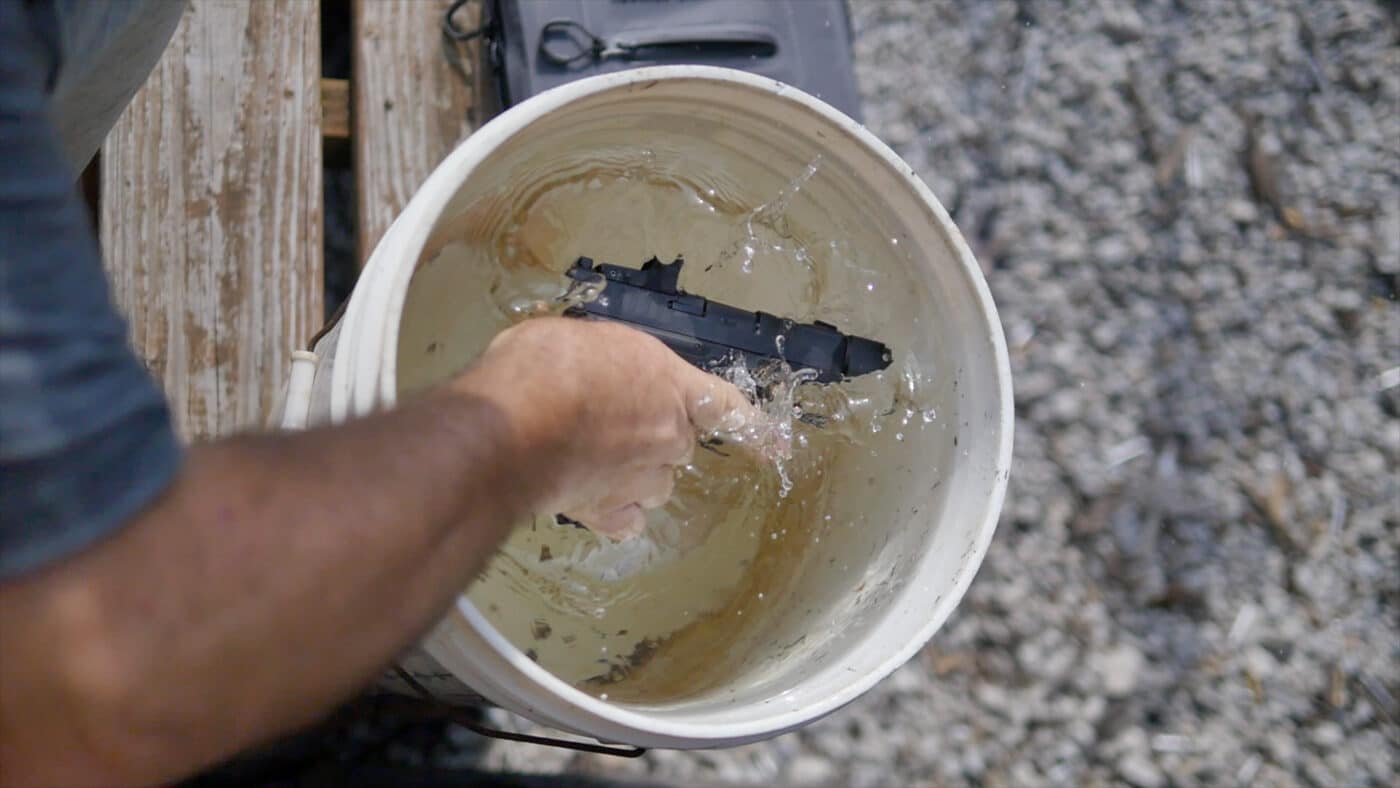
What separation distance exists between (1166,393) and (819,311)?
2.55 feet

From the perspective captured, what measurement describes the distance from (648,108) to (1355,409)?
1237 mm

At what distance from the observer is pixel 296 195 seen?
1.03m

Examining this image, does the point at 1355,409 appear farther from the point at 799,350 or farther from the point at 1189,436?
the point at 799,350

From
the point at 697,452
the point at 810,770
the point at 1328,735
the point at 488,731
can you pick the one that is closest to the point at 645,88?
the point at 697,452

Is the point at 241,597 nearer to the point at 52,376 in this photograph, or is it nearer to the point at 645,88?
the point at 52,376

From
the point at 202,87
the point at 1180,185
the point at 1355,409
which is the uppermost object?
the point at 202,87

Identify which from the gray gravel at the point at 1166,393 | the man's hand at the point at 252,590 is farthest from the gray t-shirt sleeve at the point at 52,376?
the gray gravel at the point at 1166,393

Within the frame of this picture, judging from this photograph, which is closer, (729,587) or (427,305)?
(427,305)

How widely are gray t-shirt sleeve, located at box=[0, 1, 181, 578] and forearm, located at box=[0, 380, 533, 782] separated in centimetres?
1

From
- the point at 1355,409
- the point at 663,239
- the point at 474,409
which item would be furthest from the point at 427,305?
the point at 1355,409

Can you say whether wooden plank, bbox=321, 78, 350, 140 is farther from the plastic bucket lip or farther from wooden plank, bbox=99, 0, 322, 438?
the plastic bucket lip

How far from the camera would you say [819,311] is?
93cm

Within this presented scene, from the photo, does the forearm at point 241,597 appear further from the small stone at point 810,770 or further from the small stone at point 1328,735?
the small stone at point 1328,735

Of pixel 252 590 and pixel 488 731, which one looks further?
pixel 488 731
